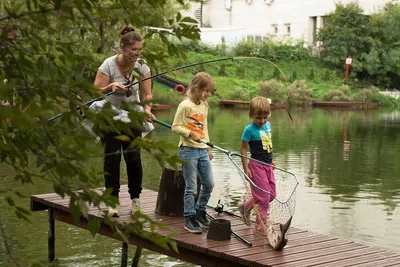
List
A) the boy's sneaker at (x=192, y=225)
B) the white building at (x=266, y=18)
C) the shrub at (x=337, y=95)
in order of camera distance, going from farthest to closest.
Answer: the white building at (x=266, y=18) < the shrub at (x=337, y=95) < the boy's sneaker at (x=192, y=225)

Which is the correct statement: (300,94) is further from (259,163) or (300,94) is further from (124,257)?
(259,163)

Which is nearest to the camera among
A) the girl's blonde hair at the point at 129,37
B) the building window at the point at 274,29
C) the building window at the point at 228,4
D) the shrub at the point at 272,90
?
the girl's blonde hair at the point at 129,37

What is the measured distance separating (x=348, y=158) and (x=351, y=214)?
6.12 meters

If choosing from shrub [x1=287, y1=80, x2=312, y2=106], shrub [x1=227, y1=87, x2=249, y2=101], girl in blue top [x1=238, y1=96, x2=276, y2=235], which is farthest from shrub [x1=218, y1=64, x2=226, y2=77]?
girl in blue top [x1=238, y1=96, x2=276, y2=235]

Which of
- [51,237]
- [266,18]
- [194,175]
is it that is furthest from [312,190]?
[266,18]

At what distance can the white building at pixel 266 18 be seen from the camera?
45688 millimetres

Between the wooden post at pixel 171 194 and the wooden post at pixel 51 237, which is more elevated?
the wooden post at pixel 171 194

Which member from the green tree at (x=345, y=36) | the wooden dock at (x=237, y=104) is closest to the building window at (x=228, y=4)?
the green tree at (x=345, y=36)

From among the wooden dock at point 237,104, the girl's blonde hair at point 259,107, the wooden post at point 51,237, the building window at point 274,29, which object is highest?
the girl's blonde hair at point 259,107

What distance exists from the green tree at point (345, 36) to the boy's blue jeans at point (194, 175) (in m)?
35.5

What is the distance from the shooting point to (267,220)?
627 cm

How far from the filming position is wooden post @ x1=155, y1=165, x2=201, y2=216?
6988mm

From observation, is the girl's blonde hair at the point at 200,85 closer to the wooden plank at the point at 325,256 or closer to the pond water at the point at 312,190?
the wooden plank at the point at 325,256

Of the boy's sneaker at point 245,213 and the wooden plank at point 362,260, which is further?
the boy's sneaker at point 245,213
